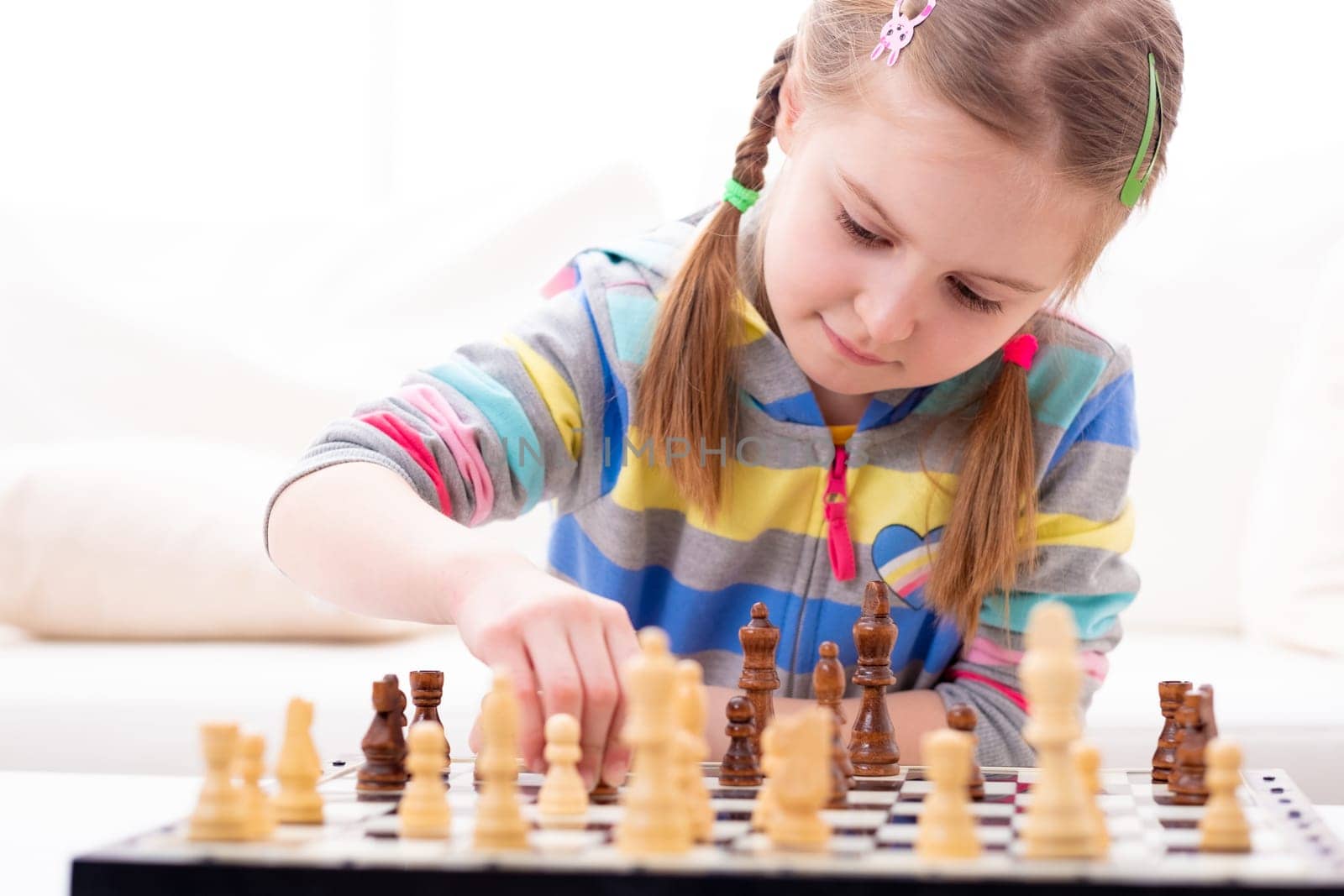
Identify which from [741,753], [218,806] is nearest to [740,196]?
[741,753]

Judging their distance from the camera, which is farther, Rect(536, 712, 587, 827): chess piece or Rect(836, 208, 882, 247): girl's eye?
Rect(836, 208, 882, 247): girl's eye

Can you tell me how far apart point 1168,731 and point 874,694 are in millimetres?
202

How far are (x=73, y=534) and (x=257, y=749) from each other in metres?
1.12

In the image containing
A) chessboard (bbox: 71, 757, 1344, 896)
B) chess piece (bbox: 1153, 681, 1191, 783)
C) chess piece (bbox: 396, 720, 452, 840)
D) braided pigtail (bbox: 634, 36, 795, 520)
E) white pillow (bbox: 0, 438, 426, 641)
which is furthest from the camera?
white pillow (bbox: 0, 438, 426, 641)

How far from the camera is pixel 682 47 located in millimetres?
2891

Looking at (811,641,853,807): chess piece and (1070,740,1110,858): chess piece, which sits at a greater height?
(811,641,853,807): chess piece

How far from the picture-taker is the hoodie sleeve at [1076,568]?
4.50ft

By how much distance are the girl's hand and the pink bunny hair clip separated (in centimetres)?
53

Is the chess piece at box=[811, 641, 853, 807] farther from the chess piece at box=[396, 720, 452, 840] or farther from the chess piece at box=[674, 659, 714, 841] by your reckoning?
the chess piece at box=[396, 720, 452, 840]

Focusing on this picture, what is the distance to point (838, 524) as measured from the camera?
52.9 inches

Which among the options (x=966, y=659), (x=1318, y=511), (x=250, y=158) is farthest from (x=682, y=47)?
(x=966, y=659)

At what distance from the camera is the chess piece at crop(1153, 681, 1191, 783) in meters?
0.96

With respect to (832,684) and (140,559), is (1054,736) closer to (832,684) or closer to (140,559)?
(832,684)

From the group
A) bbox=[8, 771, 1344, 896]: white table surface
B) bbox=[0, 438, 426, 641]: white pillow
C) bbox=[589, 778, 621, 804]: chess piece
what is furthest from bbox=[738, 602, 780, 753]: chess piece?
bbox=[0, 438, 426, 641]: white pillow
